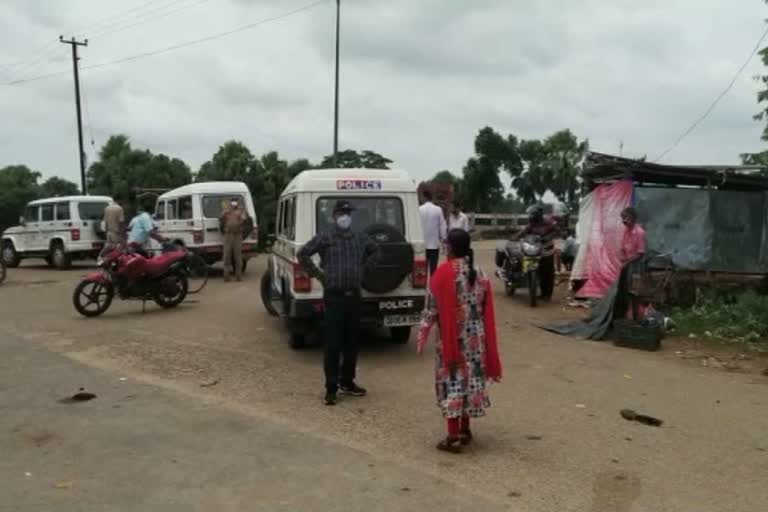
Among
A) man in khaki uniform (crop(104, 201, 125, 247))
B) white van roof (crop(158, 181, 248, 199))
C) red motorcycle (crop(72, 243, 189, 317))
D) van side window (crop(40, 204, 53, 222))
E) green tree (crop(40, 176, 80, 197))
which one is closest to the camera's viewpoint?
red motorcycle (crop(72, 243, 189, 317))

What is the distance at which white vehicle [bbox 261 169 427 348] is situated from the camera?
771 cm

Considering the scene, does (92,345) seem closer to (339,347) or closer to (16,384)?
(16,384)

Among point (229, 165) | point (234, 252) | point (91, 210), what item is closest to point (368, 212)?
point (234, 252)

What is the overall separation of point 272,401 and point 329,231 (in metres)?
1.55

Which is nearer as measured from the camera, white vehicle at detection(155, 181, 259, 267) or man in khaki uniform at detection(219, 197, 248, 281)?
man in khaki uniform at detection(219, 197, 248, 281)

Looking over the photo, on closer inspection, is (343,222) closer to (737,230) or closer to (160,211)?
(737,230)

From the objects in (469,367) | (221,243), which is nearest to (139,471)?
(469,367)

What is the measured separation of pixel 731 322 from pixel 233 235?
32.2 feet

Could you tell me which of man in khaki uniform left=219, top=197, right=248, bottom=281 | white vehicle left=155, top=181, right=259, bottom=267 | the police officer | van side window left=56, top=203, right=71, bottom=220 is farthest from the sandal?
van side window left=56, top=203, right=71, bottom=220

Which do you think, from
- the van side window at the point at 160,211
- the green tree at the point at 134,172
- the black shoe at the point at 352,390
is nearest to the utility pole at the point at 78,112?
the green tree at the point at 134,172

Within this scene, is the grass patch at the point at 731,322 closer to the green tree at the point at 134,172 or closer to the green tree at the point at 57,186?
the green tree at the point at 134,172

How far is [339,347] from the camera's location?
6.19 metres

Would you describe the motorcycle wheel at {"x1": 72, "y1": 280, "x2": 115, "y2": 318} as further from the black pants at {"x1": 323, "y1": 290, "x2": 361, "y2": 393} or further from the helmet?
the helmet

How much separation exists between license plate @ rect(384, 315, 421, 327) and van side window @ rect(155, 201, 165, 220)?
37.7ft
